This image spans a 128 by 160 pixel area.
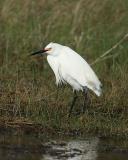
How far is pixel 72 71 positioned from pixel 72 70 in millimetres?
12

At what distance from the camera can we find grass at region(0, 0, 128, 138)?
7793 mm

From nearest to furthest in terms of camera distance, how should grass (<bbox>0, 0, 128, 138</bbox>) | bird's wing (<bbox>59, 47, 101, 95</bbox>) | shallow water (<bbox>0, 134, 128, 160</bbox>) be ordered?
shallow water (<bbox>0, 134, 128, 160</bbox>)
grass (<bbox>0, 0, 128, 138</bbox>)
bird's wing (<bbox>59, 47, 101, 95</bbox>)


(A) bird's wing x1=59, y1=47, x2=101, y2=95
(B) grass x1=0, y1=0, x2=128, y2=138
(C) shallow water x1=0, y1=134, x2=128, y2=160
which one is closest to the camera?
(C) shallow water x1=0, y1=134, x2=128, y2=160

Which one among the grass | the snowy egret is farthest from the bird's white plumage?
the grass

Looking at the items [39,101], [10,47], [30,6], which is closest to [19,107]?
[39,101]

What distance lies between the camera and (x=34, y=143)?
6469 mm

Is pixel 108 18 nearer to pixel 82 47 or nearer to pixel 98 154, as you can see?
pixel 82 47

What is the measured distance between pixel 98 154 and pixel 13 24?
458cm

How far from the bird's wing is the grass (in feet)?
0.94

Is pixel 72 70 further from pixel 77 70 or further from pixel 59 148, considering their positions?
pixel 59 148

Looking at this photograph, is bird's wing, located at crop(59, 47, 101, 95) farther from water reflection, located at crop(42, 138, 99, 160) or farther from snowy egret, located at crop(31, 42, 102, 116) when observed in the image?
water reflection, located at crop(42, 138, 99, 160)

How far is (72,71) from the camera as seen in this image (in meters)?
8.10

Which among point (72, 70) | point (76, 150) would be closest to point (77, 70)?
point (72, 70)

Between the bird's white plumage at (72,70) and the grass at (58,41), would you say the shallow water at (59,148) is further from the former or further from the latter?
the bird's white plumage at (72,70)
